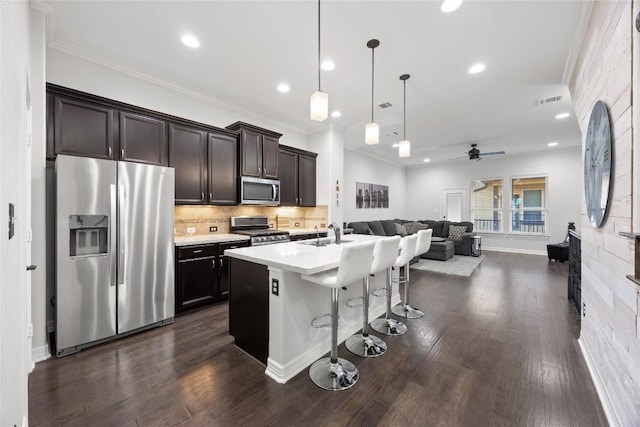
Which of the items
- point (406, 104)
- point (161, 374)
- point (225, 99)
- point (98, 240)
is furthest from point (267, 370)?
point (406, 104)

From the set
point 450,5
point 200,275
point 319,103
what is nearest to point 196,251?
point 200,275

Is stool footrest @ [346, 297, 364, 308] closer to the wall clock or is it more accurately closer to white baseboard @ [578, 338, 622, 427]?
white baseboard @ [578, 338, 622, 427]

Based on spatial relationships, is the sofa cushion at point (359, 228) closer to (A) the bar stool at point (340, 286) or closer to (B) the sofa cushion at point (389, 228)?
(B) the sofa cushion at point (389, 228)

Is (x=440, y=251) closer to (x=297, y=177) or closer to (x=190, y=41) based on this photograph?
(x=297, y=177)

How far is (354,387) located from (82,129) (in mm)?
3584

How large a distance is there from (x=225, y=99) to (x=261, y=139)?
812mm

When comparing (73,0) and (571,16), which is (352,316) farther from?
(73,0)

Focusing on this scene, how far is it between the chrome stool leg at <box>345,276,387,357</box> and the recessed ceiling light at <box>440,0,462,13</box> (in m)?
2.43

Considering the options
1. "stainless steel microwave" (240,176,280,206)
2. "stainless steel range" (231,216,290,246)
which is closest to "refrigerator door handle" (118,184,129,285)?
"stainless steel range" (231,216,290,246)

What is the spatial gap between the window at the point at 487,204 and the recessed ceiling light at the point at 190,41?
8.91m

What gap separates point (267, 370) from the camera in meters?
2.07

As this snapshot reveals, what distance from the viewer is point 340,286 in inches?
73.0

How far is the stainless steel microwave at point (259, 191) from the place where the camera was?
4.21m

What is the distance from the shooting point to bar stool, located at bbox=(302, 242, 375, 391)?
1831 mm
